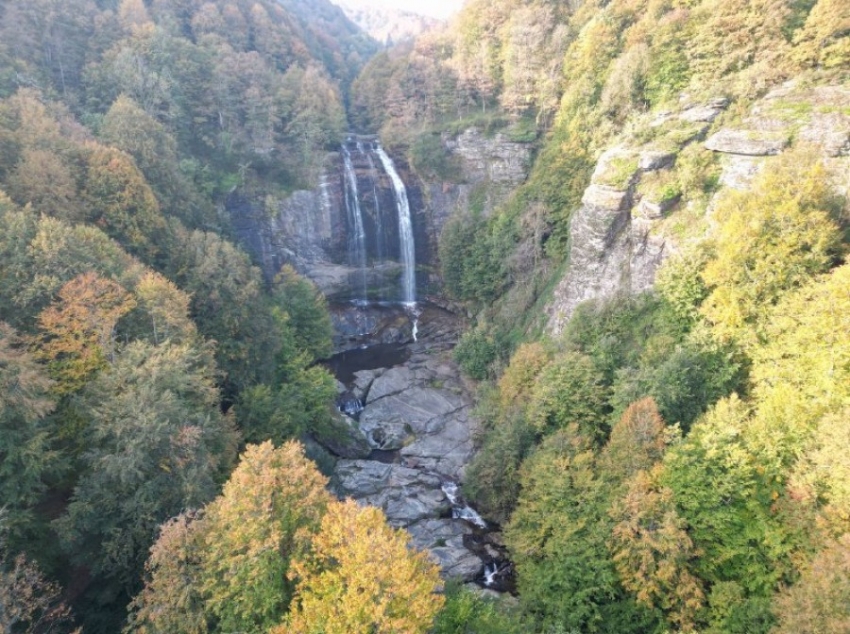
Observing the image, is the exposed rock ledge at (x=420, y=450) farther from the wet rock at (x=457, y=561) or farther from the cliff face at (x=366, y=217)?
the cliff face at (x=366, y=217)

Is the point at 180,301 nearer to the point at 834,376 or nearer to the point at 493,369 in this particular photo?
the point at 493,369

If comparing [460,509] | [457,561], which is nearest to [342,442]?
[460,509]

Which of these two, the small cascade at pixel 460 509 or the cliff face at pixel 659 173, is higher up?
the cliff face at pixel 659 173

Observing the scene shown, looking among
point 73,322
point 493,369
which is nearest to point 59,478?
point 73,322

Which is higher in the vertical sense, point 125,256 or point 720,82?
point 720,82

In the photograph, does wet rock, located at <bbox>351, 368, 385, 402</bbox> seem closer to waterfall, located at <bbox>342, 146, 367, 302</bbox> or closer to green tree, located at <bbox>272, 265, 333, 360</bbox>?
green tree, located at <bbox>272, 265, 333, 360</bbox>

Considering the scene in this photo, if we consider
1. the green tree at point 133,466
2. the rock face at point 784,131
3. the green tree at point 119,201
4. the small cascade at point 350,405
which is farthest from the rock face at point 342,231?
the rock face at point 784,131
